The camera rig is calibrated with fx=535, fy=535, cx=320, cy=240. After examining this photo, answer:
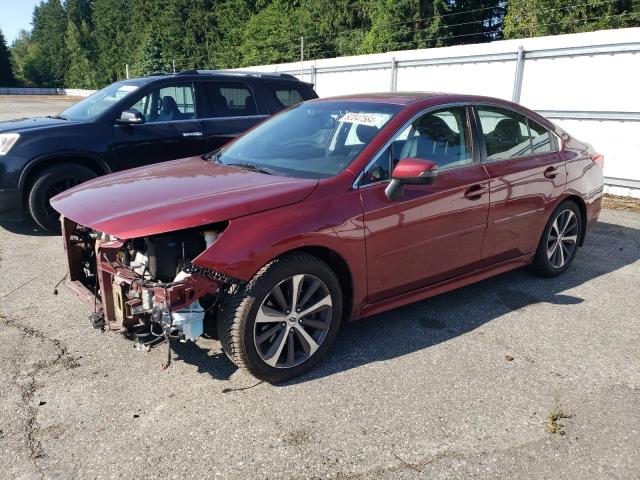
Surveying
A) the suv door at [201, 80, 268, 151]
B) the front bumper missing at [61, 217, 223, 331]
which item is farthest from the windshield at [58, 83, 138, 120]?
the front bumper missing at [61, 217, 223, 331]

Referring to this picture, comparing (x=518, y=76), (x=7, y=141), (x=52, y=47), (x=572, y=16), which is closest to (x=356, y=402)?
(x=7, y=141)

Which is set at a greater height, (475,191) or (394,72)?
(394,72)

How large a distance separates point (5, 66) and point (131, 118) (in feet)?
309

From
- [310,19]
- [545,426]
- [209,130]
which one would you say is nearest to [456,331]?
[545,426]

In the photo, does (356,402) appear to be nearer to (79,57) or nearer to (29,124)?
(29,124)

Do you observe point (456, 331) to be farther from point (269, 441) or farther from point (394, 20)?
point (394, 20)

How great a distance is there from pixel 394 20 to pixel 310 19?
38.3 ft

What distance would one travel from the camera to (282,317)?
3186mm

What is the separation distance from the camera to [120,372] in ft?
10.9

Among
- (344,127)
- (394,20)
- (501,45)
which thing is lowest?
(344,127)

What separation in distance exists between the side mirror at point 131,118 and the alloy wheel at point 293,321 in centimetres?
415

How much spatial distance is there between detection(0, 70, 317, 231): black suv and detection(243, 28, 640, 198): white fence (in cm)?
465

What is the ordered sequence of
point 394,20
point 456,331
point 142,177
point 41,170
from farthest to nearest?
1. point 394,20
2. point 41,170
3. point 456,331
4. point 142,177

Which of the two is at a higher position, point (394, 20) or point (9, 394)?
point (394, 20)
